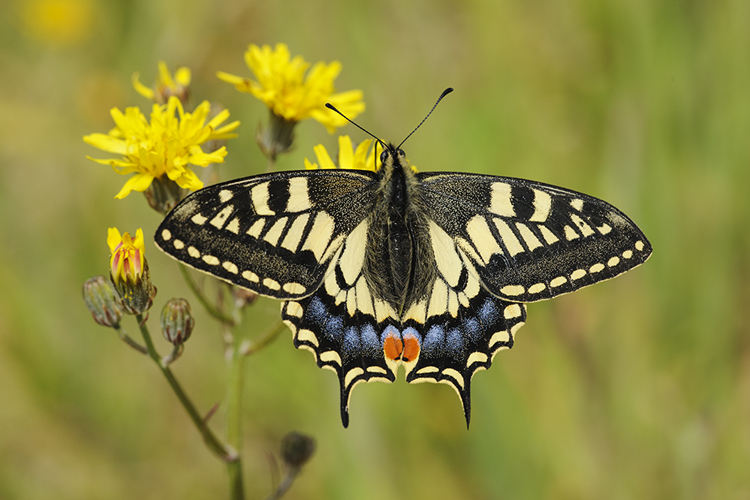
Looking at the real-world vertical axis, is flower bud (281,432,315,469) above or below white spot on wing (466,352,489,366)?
below

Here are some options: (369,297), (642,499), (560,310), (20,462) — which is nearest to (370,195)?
(369,297)

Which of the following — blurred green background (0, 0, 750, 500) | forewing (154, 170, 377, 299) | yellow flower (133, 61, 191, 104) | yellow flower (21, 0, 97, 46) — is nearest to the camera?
forewing (154, 170, 377, 299)

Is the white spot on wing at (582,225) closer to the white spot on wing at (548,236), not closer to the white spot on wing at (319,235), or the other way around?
the white spot on wing at (548,236)

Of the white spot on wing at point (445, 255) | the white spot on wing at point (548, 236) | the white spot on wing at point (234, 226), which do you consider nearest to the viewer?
the white spot on wing at point (234, 226)

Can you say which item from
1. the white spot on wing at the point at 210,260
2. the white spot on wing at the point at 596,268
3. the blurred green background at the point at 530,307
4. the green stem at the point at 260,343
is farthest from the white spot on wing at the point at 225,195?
the blurred green background at the point at 530,307

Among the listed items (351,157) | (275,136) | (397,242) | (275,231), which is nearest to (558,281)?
(397,242)

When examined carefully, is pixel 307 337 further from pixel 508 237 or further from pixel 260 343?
pixel 508 237

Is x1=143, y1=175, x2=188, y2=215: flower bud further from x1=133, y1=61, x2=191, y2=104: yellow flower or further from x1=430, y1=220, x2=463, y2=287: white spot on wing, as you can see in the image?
x1=430, y1=220, x2=463, y2=287: white spot on wing

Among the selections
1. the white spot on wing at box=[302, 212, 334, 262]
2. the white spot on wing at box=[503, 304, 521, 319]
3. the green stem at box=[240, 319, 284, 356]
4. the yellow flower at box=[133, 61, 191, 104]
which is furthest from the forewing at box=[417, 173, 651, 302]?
the yellow flower at box=[133, 61, 191, 104]
